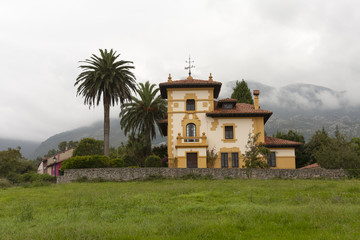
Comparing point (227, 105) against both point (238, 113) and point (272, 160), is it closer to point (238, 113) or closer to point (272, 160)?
point (238, 113)

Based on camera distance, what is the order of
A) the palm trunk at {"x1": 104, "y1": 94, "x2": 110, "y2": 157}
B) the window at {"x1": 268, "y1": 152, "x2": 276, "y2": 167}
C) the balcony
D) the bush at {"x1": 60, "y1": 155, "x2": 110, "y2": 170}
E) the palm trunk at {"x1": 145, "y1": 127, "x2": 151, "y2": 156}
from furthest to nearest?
the palm trunk at {"x1": 145, "y1": 127, "x2": 151, "y2": 156} → the palm trunk at {"x1": 104, "y1": 94, "x2": 110, "y2": 157} → the window at {"x1": 268, "y1": 152, "x2": 276, "y2": 167} → the balcony → the bush at {"x1": 60, "y1": 155, "x2": 110, "y2": 170}

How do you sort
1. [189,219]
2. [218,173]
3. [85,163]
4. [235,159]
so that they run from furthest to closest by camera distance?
[235,159], [85,163], [218,173], [189,219]

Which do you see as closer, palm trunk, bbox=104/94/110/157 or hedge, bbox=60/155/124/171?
hedge, bbox=60/155/124/171

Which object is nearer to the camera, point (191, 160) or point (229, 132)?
point (191, 160)

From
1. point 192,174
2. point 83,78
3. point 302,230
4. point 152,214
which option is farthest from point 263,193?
point 83,78

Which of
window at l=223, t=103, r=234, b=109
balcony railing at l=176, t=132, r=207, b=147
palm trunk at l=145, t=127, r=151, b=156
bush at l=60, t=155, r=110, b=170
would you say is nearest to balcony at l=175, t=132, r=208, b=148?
balcony railing at l=176, t=132, r=207, b=147

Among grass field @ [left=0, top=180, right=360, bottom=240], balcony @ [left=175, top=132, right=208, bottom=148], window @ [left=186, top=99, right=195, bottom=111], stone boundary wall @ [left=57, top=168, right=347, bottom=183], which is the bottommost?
grass field @ [left=0, top=180, right=360, bottom=240]

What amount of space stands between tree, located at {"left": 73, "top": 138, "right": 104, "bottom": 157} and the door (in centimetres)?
3367

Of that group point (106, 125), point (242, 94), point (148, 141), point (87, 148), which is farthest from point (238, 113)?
point (87, 148)

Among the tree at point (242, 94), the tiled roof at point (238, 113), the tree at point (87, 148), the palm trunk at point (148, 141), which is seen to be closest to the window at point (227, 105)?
the tiled roof at point (238, 113)

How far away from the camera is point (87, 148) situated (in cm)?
6862

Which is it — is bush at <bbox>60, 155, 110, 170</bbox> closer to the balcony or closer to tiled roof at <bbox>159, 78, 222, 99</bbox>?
the balcony

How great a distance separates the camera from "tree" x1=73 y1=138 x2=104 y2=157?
67.1m

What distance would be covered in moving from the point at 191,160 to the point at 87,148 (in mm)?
35623
